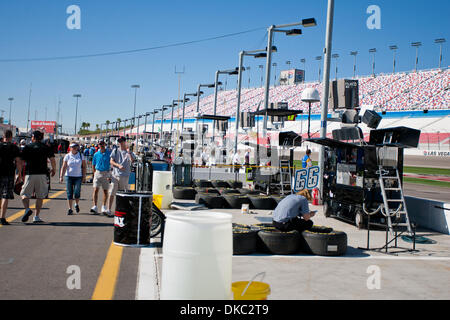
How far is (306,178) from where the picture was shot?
14.2 meters

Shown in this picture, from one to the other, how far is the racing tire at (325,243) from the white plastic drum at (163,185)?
19.0 feet

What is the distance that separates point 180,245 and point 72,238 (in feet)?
17.9

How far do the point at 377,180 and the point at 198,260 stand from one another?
8653 mm

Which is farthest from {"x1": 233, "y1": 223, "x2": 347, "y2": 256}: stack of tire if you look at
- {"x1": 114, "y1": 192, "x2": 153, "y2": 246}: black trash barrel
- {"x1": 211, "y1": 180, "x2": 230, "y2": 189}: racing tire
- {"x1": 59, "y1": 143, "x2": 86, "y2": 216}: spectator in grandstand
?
{"x1": 211, "y1": 180, "x2": 230, "y2": 189}: racing tire

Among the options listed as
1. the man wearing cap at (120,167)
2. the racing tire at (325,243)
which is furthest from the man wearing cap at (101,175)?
the racing tire at (325,243)

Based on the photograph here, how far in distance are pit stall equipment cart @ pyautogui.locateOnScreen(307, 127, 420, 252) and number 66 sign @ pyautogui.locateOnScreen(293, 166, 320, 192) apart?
1.56m

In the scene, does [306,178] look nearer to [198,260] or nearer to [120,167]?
[120,167]

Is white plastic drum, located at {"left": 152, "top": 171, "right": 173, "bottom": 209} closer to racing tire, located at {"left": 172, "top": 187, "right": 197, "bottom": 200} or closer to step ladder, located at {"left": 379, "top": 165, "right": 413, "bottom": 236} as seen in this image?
racing tire, located at {"left": 172, "top": 187, "right": 197, "bottom": 200}

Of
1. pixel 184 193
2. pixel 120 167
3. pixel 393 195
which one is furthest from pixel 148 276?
pixel 184 193

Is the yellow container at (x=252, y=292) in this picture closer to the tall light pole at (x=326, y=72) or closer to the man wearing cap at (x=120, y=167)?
the man wearing cap at (x=120, y=167)

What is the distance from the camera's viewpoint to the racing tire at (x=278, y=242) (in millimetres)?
7852

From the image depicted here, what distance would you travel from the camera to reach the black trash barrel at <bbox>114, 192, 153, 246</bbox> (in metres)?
8.02
